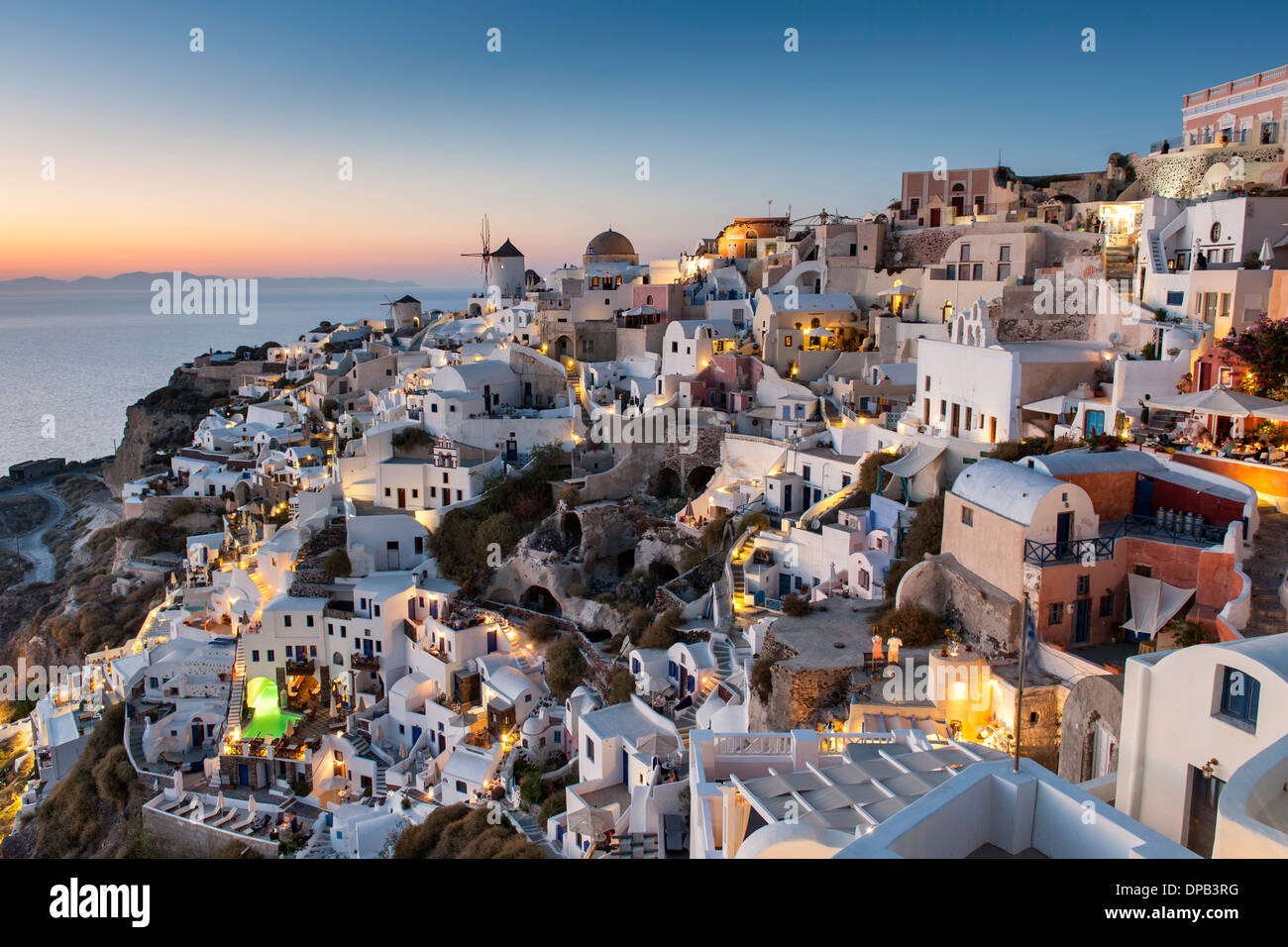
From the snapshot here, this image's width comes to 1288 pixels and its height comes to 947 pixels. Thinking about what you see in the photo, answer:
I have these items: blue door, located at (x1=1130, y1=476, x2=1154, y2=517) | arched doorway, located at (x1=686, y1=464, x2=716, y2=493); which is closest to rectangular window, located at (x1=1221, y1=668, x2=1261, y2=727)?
blue door, located at (x1=1130, y1=476, x2=1154, y2=517)

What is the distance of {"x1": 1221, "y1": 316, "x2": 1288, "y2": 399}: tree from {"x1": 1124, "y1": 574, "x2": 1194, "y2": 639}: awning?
5088mm

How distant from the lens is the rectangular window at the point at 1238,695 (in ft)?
18.8

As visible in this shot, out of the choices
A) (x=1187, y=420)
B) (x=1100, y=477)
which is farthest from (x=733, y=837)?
(x=1187, y=420)

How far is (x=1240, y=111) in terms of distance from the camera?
85.2 ft

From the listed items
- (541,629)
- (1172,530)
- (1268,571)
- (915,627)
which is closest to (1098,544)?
(1172,530)

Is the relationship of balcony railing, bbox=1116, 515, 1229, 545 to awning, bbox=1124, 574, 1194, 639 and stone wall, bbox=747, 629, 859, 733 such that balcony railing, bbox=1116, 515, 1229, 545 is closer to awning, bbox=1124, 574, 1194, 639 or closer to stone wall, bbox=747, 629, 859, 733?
awning, bbox=1124, 574, 1194, 639

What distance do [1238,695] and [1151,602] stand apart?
6742 mm

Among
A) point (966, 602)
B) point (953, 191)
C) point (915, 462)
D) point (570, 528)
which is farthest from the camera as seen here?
point (953, 191)

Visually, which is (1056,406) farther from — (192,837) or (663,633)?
(192,837)

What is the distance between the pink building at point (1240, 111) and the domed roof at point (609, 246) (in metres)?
23.3

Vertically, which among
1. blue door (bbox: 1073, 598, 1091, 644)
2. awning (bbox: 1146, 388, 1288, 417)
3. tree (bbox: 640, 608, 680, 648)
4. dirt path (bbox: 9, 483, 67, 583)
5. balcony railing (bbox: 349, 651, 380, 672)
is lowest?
dirt path (bbox: 9, 483, 67, 583)

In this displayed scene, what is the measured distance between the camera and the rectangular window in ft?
18.8
